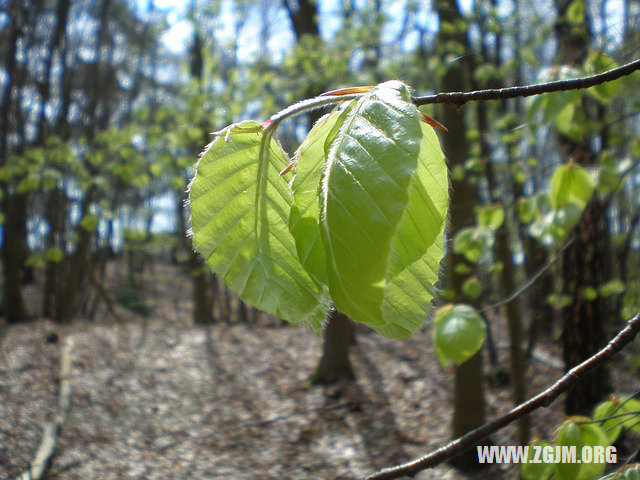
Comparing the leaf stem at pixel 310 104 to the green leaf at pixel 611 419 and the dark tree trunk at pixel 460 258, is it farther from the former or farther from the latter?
the dark tree trunk at pixel 460 258

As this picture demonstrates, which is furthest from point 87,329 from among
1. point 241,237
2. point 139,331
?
point 241,237

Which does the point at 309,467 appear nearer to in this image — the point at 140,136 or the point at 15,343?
the point at 140,136

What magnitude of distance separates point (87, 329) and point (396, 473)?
296 inches

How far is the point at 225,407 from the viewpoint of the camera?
202 inches

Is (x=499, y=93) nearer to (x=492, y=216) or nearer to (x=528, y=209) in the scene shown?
(x=492, y=216)

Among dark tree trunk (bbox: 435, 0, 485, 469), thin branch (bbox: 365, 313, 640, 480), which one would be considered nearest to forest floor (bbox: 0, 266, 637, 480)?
dark tree trunk (bbox: 435, 0, 485, 469)

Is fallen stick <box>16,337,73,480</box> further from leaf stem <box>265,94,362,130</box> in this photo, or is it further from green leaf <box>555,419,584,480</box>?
leaf stem <box>265,94,362,130</box>

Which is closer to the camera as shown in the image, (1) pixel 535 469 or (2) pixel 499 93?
(2) pixel 499 93

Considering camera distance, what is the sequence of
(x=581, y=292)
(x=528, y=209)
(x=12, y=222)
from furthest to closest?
(x=12, y=222), (x=581, y=292), (x=528, y=209)

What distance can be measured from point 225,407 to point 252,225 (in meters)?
5.03

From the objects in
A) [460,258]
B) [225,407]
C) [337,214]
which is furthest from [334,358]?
[337,214]

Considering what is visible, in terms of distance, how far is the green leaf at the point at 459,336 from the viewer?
1249 mm

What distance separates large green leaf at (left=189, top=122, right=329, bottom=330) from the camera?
43 cm

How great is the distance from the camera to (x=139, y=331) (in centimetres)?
749
